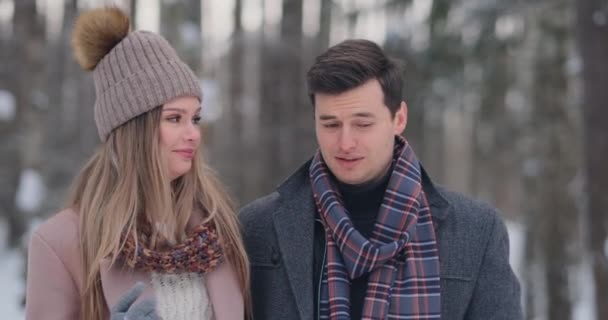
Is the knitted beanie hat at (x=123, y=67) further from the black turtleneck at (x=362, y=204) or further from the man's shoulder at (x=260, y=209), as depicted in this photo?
the black turtleneck at (x=362, y=204)

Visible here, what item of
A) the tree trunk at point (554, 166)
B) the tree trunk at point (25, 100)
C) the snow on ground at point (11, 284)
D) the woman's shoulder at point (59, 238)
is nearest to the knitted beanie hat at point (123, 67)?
the woman's shoulder at point (59, 238)

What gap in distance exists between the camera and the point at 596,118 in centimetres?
634

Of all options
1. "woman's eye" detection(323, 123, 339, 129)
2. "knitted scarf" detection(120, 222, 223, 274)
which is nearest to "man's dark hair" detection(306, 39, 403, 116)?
"woman's eye" detection(323, 123, 339, 129)

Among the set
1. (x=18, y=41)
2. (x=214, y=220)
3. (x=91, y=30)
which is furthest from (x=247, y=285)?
(x=18, y=41)

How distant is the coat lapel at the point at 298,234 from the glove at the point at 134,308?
1.65 ft

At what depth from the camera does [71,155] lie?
752 inches

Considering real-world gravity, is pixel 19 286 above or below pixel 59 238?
below

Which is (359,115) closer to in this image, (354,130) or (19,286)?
(354,130)

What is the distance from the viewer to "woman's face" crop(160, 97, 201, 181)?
3.05 m

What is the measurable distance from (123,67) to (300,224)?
85cm

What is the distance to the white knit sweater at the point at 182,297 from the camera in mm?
2959

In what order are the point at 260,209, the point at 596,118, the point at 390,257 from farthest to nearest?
the point at 596,118 → the point at 260,209 → the point at 390,257

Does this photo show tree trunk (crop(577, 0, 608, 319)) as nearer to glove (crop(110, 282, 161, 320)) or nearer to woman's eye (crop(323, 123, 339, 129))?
woman's eye (crop(323, 123, 339, 129))

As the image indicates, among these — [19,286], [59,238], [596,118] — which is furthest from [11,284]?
[59,238]
